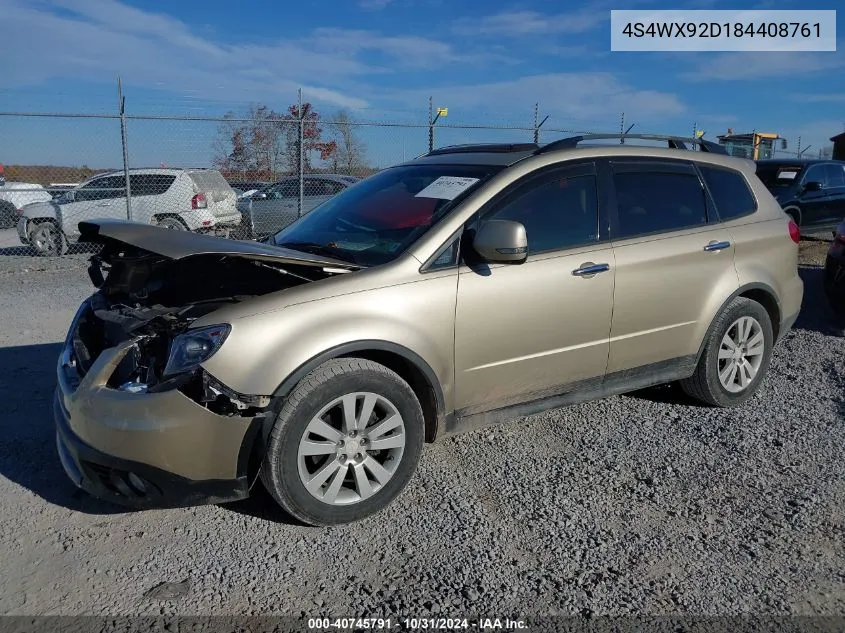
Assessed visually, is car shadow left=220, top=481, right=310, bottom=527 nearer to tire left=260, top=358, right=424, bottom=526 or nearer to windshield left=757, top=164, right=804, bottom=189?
tire left=260, top=358, right=424, bottom=526

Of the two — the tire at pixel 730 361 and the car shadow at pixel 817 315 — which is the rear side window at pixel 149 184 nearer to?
the car shadow at pixel 817 315

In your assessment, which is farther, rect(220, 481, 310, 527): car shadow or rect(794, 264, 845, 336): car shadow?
rect(794, 264, 845, 336): car shadow

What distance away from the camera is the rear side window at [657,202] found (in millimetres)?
4129

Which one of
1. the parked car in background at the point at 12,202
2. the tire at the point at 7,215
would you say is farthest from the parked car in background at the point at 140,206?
the tire at the point at 7,215

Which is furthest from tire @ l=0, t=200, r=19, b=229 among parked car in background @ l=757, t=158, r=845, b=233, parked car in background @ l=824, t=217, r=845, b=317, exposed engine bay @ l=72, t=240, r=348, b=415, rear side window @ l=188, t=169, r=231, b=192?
parked car in background @ l=824, t=217, r=845, b=317

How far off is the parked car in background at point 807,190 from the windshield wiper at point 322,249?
10498mm

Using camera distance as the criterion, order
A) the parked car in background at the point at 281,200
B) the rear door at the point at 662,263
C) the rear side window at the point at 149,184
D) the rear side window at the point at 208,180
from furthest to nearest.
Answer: the parked car in background at the point at 281,200, the rear side window at the point at 208,180, the rear side window at the point at 149,184, the rear door at the point at 662,263

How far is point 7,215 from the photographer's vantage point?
1866 centimetres

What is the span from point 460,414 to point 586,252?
117 centimetres

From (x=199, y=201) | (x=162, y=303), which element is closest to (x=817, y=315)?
(x=162, y=303)

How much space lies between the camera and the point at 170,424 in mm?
2814

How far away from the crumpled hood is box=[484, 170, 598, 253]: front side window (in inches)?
38.3

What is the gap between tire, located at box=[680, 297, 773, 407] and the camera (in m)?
4.48

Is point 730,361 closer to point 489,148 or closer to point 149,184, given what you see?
point 489,148
